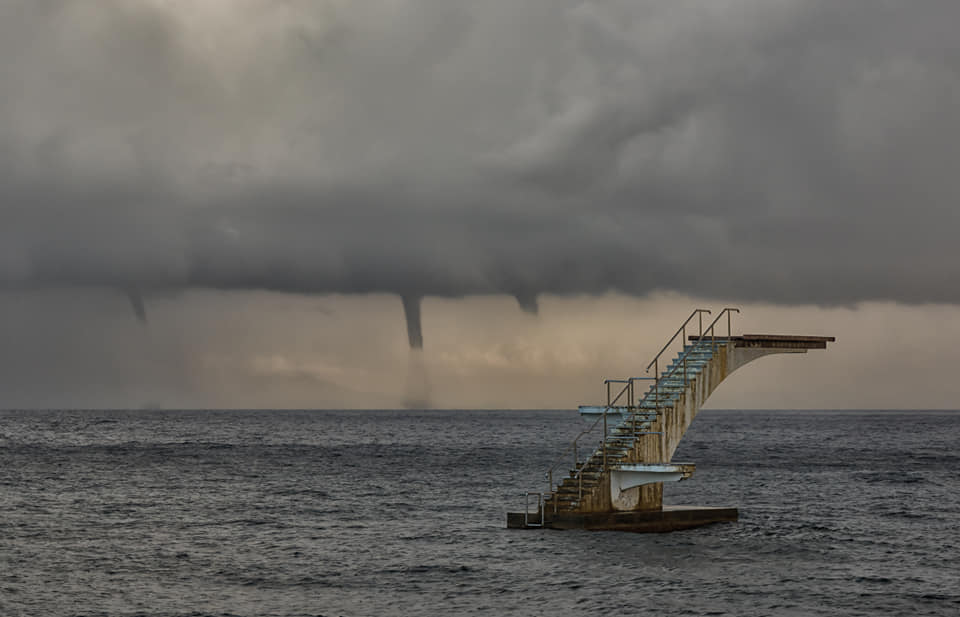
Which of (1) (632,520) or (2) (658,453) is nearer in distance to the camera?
(1) (632,520)

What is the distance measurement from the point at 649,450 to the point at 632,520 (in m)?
2.74

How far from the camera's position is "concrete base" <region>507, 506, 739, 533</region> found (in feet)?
133

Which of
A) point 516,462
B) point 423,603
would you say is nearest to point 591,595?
point 423,603

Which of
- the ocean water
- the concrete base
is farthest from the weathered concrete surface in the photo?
the ocean water

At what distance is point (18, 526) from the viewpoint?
1911 inches

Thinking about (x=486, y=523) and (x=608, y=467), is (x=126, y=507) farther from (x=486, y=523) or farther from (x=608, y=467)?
(x=608, y=467)

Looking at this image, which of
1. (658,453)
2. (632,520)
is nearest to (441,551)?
(632,520)

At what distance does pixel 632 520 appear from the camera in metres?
41.3

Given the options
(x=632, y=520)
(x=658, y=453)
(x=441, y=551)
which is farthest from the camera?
(x=658, y=453)

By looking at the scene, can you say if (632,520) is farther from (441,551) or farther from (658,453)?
(441,551)

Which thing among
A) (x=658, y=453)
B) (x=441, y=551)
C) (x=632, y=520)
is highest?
(x=658, y=453)

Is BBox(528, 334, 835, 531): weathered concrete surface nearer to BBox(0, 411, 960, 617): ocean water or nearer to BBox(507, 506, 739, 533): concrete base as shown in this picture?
BBox(507, 506, 739, 533): concrete base

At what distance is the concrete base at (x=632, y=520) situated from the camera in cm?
4047

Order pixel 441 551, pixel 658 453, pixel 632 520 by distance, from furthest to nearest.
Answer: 1. pixel 658 453
2. pixel 632 520
3. pixel 441 551
